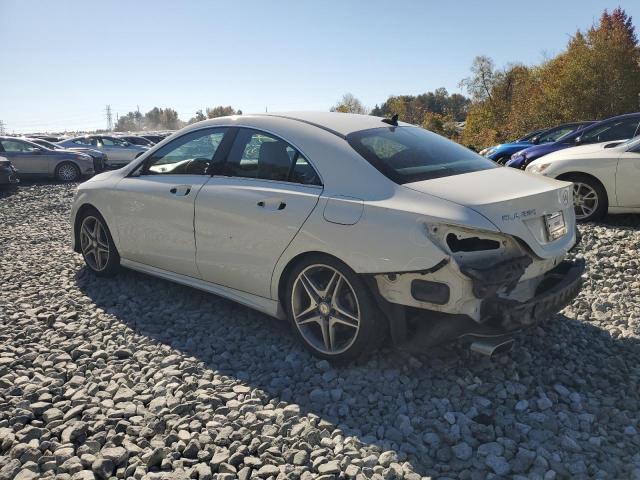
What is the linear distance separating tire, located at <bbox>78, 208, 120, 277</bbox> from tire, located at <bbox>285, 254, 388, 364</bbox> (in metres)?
2.32

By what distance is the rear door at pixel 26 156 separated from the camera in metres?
16.2

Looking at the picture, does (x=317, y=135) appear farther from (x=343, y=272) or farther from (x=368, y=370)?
(x=368, y=370)

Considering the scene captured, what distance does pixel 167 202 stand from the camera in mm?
4258

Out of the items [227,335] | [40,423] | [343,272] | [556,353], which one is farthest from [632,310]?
[40,423]

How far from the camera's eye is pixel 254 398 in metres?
3.07

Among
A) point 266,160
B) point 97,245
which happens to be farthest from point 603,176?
point 97,245

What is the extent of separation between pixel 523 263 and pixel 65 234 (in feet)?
22.3

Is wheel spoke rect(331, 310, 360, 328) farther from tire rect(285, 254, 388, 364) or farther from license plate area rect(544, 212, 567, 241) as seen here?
license plate area rect(544, 212, 567, 241)

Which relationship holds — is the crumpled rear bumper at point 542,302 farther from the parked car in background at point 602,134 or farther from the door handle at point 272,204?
the parked car in background at point 602,134

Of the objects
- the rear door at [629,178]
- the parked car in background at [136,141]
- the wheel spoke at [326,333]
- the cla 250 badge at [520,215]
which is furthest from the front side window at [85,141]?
the cla 250 badge at [520,215]

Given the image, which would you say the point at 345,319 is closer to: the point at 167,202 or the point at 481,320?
the point at 481,320

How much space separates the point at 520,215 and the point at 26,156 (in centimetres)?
1694

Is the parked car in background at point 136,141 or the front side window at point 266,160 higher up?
the parked car in background at point 136,141

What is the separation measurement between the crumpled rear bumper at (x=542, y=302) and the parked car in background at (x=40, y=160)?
16603 millimetres
